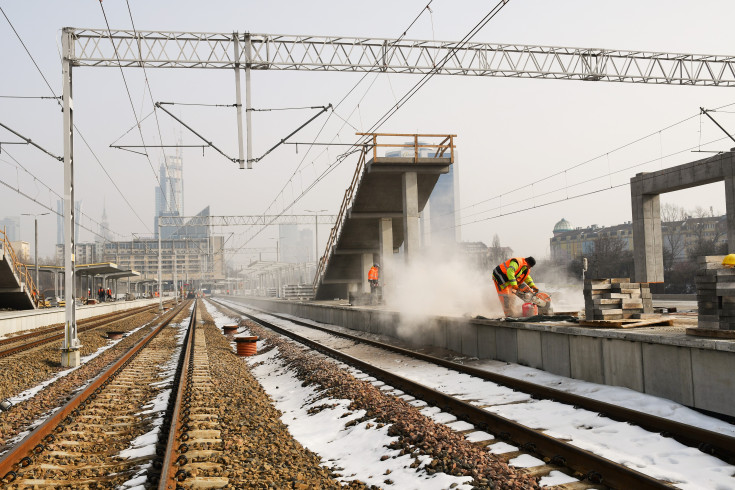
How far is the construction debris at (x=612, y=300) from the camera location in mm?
10195

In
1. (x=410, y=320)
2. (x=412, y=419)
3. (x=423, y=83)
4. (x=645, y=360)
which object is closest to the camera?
(x=412, y=419)

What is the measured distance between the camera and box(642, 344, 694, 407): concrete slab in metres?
7.40

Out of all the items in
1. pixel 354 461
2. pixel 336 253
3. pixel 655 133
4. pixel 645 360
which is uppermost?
pixel 655 133

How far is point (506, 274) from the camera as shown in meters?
14.9

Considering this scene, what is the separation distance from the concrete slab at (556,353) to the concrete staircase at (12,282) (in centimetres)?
2515

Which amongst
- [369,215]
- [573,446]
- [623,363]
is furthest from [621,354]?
[369,215]

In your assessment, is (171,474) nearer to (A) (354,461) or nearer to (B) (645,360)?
(A) (354,461)

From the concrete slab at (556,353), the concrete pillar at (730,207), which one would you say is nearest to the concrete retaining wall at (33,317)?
the concrete slab at (556,353)

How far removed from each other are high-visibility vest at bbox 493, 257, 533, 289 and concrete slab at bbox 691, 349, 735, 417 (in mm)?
Answer: 7411

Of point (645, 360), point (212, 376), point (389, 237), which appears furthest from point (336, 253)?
point (645, 360)

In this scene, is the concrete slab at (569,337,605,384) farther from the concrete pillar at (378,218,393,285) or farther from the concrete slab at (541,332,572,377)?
the concrete pillar at (378,218,393,285)

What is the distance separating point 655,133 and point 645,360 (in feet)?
50.3

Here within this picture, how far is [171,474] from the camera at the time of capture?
5.66 m

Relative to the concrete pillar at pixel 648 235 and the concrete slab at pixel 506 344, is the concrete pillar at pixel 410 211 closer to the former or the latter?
the concrete pillar at pixel 648 235
